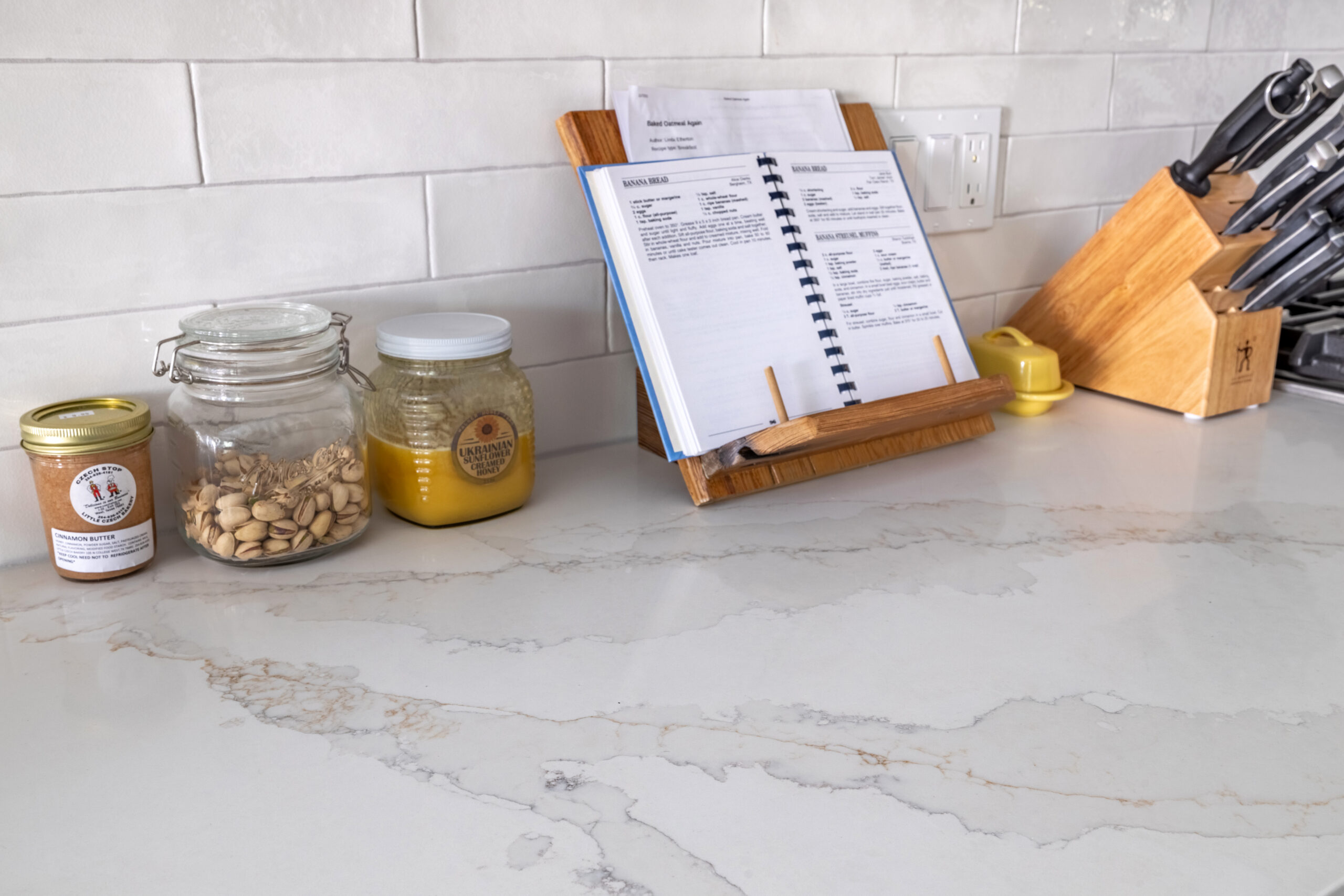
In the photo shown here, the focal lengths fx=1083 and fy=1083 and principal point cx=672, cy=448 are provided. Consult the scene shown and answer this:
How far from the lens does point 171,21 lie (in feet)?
2.82

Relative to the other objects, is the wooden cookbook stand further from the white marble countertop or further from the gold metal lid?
the gold metal lid

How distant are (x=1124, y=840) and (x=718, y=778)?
8.8 inches

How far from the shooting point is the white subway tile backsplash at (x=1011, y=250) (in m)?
1.40

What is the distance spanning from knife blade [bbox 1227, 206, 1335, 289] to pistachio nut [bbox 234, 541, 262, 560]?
43.5 inches

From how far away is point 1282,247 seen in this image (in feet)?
4.00

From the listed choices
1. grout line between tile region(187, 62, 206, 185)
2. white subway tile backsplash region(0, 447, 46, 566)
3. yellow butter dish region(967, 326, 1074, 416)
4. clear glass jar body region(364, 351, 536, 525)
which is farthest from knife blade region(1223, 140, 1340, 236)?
white subway tile backsplash region(0, 447, 46, 566)

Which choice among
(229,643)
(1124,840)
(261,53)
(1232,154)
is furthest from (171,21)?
(1232,154)

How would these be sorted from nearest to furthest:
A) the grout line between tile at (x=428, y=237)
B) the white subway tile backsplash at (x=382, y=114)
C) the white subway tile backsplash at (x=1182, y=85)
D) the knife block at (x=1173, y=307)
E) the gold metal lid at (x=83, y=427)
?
the gold metal lid at (x=83, y=427) → the white subway tile backsplash at (x=382, y=114) → the grout line between tile at (x=428, y=237) → the knife block at (x=1173, y=307) → the white subway tile backsplash at (x=1182, y=85)

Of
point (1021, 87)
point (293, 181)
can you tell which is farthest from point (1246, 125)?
point (293, 181)

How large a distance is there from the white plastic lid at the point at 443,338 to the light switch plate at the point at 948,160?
1.95 feet

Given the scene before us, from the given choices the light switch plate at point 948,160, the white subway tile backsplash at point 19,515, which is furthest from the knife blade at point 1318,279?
the white subway tile backsplash at point 19,515

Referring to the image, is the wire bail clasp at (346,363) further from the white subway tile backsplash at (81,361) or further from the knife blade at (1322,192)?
the knife blade at (1322,192)

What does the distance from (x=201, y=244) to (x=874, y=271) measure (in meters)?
0.67

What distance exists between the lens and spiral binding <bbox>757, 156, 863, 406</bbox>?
110cm
